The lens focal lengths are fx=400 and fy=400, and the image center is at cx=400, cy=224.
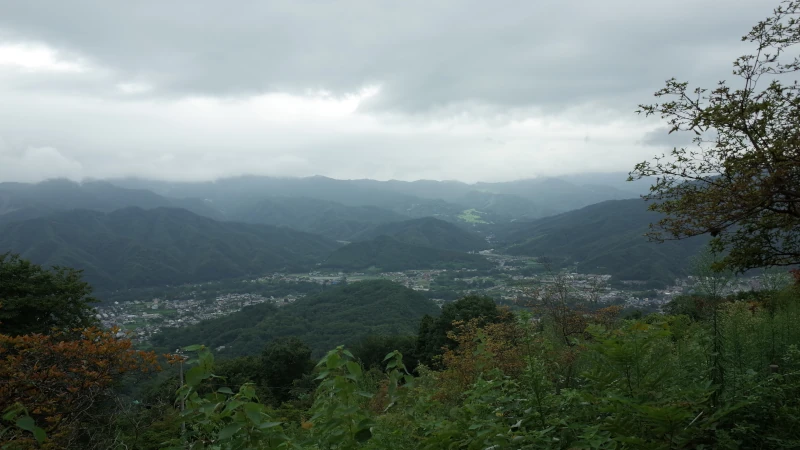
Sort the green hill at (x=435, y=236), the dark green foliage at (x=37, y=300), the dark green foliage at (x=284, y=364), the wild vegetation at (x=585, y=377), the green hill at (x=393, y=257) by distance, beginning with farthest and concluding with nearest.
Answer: the green hill at (x=435, y=236), the green hill at (x=393, y=257), the dark green foliage at (x=284, y=364), the dark green foliage at (x=37, y=300), the wild vegetation at (x=585, y=377)

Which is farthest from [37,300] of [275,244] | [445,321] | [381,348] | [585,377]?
[275,244]

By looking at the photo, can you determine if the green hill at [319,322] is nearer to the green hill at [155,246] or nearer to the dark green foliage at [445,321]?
the dark green foliage at [445,321]

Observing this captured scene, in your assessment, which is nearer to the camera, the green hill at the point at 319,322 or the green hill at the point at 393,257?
the green hill at the point at 319,322

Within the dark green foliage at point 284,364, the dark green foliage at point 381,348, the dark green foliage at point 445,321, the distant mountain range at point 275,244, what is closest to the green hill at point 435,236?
the distant mountain range at point 275,244

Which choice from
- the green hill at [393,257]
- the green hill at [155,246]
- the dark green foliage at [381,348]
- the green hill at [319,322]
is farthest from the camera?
the green hill at [393,257]

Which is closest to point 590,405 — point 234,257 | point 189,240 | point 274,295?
point 274,295

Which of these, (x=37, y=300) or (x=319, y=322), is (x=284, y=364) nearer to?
(x=37, y=300)
